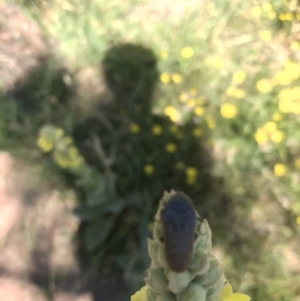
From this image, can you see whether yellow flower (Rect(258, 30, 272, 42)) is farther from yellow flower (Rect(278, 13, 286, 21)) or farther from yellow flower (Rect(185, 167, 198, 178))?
yellow flower (Rect(185, 167, 198, 178))

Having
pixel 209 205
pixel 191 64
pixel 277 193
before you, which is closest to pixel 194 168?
pixel 209 205

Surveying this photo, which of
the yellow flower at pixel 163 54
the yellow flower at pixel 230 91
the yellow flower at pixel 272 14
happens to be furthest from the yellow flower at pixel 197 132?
the yellow flower at pixel 272 14

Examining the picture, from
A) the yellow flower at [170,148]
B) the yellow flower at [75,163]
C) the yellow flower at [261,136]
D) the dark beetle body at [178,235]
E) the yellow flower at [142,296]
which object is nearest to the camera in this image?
the dark beetle body at [178,235]

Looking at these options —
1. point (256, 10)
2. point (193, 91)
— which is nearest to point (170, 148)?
point (193, 91)

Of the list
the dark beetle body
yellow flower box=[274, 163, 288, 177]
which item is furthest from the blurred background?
the dark beetle body

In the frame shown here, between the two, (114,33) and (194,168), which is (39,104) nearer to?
(114,33)

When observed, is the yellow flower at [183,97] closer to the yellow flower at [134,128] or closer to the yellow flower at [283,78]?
the yellow flower at [134,128]
